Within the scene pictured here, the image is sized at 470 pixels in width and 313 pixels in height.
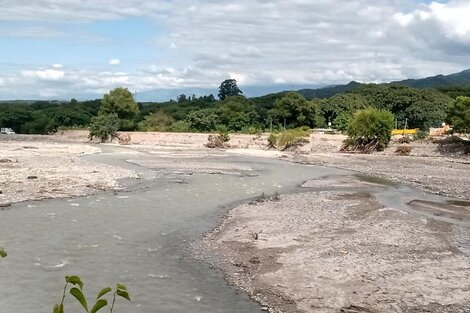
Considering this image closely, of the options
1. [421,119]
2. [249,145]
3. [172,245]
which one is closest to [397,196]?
[172,245]

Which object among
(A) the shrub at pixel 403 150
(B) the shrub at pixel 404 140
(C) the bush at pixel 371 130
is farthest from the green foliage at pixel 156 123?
(A) the shrub at pixel 403 150

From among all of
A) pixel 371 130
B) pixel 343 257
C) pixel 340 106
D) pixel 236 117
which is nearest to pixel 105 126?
pixel 236 117

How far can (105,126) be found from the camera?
9112 cm

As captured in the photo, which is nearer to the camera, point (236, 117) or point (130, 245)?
point (130, 245)

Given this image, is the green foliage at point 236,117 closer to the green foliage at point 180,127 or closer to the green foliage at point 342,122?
the green foliage at point 180,127

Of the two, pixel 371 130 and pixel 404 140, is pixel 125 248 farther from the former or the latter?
pixel 404 140

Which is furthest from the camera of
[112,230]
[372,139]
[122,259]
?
[372,139]

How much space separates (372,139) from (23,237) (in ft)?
180

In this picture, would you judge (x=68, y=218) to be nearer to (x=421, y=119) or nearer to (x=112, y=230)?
(x=112, y=230)

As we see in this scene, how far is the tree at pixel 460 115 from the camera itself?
60.2 meters

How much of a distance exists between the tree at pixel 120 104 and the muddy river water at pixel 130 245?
63348 millimetres

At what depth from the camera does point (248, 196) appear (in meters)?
31.9

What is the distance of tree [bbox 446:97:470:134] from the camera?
60.2 m

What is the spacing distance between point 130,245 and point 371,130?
52325 millimetres
